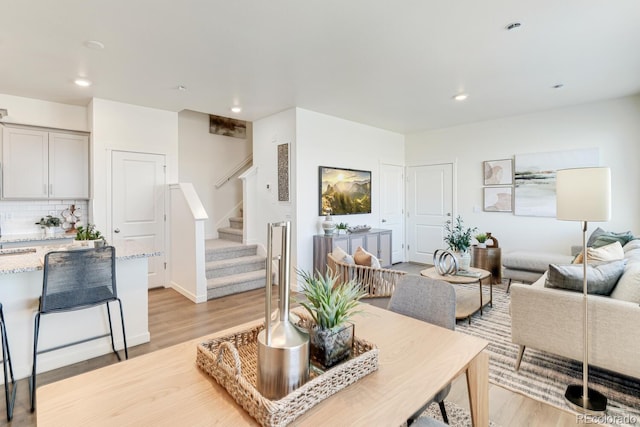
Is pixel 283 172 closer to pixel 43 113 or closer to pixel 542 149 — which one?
pixel 43 113

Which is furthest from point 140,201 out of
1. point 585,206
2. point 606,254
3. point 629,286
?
point 606,254

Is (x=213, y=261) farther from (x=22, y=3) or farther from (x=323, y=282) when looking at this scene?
(x=323, y=282)

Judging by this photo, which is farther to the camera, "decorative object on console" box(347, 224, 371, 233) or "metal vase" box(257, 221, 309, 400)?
"decorative object on console" box(347, 224, 371, 233)

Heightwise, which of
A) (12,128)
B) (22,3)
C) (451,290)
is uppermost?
(22,3)

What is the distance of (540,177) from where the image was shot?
16.9 ft

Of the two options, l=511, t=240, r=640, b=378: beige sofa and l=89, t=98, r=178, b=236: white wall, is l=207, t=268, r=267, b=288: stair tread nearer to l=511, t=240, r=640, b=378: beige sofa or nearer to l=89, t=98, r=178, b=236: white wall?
l=89, t=98, r=178, b=236: white wall

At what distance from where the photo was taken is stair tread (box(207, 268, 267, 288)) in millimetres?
4471

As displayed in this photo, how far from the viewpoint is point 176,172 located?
4.99m

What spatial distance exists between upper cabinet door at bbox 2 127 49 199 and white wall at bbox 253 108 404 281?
2798 mm

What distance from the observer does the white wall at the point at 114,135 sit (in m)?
4.28

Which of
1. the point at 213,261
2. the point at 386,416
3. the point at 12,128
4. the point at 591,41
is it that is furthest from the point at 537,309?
the point at 12,128

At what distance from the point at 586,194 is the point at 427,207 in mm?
4408

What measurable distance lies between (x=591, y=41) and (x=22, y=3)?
14.7 ft

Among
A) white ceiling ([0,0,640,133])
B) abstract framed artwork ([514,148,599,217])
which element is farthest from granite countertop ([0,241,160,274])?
abstract framed artwork ([514,148,599,217])
